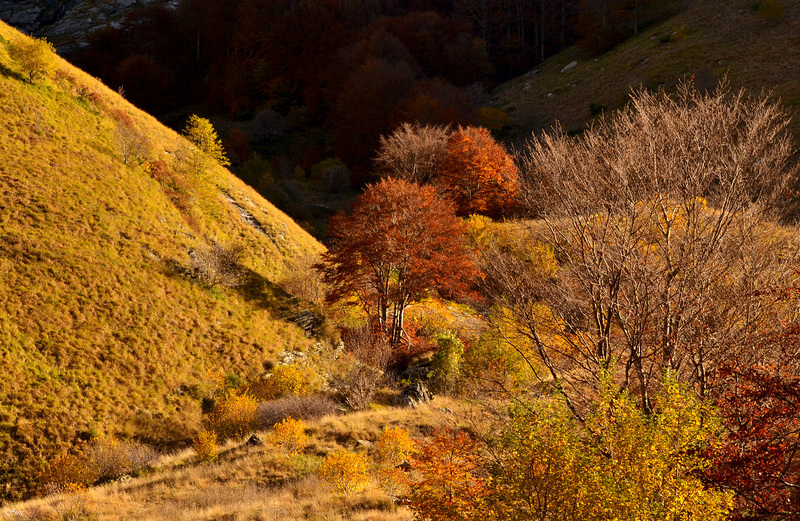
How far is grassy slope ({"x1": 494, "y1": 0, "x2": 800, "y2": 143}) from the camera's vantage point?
149 ft

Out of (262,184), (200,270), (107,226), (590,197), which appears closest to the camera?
(590,197)

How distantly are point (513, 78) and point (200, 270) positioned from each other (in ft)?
215

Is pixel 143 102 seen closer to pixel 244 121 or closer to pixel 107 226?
pixel 244 121

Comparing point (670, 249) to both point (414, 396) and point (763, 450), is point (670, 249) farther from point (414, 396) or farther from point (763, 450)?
point (414, 396)

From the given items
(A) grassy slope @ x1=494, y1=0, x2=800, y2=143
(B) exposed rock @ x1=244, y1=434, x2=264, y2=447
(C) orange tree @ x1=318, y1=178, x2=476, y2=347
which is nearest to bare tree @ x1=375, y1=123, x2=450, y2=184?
(A) grassy slope @ x1=494, y1=0, x2=800, y2=143

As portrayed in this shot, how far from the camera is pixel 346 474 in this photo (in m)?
13.7

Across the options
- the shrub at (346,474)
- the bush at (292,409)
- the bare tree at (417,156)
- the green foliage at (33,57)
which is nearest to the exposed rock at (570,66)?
the bare tree at (417,156)

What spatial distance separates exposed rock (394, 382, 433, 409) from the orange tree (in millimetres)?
4602

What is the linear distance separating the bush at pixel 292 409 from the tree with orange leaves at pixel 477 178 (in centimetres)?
2505

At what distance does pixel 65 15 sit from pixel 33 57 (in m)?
82.6

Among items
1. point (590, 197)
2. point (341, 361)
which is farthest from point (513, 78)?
point (590, 197)

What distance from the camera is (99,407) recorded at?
18.0m

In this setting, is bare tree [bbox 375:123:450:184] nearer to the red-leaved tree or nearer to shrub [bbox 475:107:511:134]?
shrub [bbox 475:107:511:134]

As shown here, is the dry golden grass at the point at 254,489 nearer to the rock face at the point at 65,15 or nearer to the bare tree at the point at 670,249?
the bare tree at the point at 670,249
